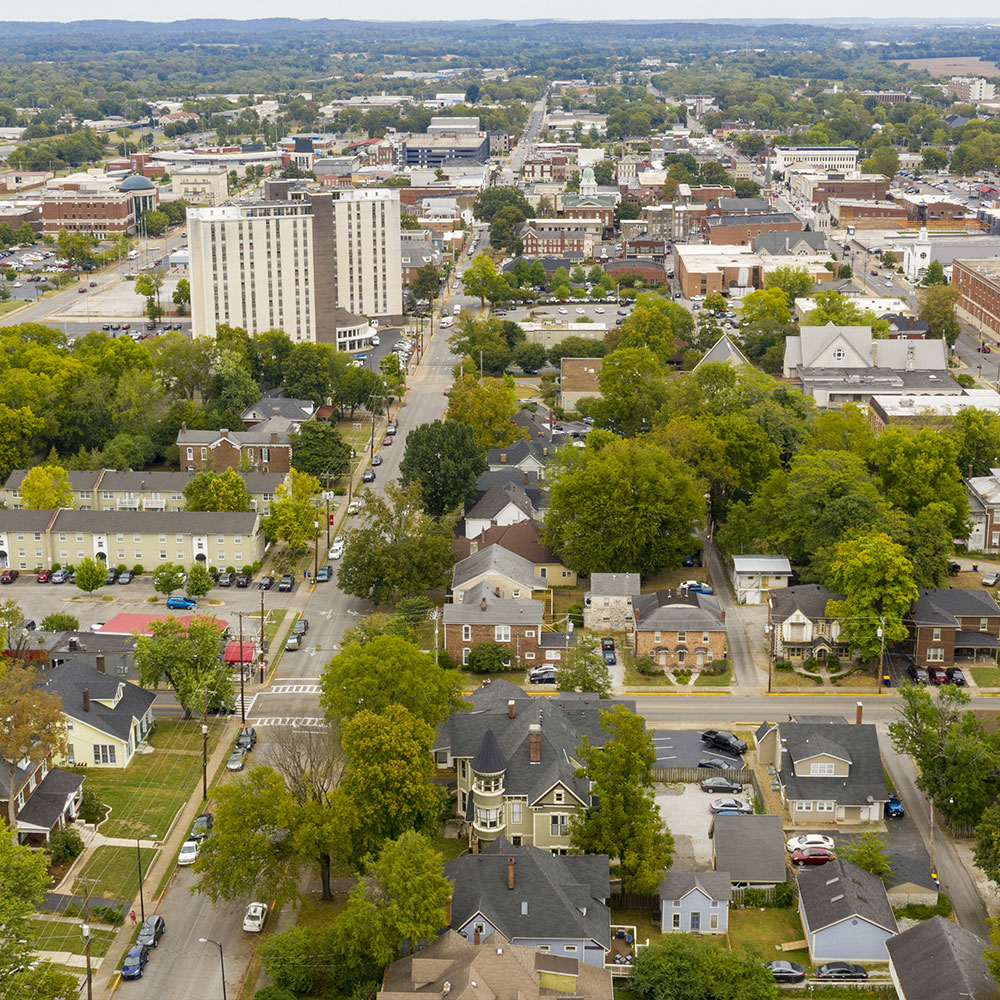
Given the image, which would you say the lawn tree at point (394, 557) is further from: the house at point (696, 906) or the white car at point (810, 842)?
the house at point (696, 906)

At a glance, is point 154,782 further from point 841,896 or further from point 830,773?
point 841,896

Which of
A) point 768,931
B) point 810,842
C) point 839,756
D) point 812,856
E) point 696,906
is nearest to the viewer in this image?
point 696,906

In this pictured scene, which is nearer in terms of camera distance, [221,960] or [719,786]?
[221,960]

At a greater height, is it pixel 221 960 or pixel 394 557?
pixel 394 557

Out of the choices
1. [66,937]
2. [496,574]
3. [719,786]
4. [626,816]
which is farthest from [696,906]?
[496,574]

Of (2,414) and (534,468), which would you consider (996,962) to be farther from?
(2,414)

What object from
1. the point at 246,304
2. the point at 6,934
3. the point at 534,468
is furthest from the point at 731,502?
the point at 246,304

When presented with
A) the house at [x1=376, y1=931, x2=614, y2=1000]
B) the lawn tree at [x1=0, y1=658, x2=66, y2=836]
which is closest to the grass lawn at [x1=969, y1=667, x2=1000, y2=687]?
the house at [x1=376, y1=931, x2=614, y2=1000]
